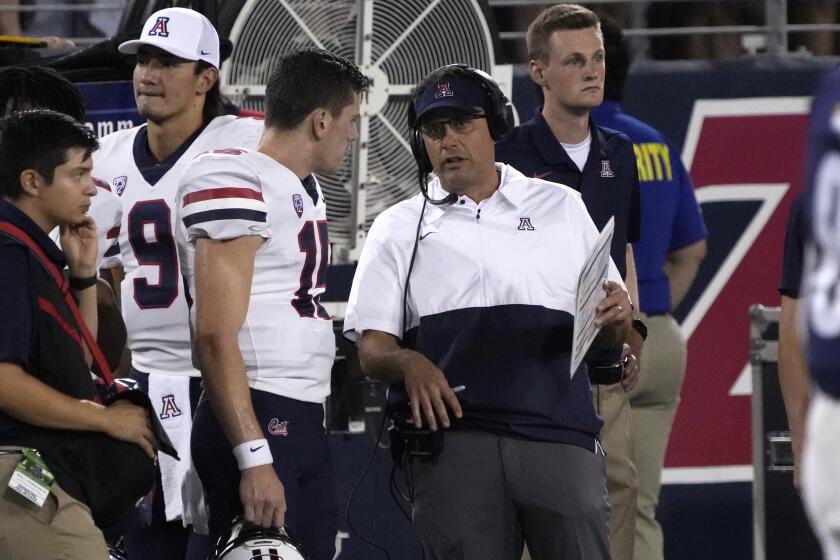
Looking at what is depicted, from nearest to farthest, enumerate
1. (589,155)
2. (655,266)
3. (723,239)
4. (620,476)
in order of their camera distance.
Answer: (589,155), (620,476), (655,266), (723,239)

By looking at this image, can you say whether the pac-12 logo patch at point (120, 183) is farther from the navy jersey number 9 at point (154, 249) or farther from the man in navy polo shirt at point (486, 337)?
the man in navy polo shirt at point (486, 337)

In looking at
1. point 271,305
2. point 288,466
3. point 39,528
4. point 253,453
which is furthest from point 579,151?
point 39,528

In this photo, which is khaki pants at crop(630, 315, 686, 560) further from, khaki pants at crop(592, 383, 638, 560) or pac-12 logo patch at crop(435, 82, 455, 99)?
pac-12 logo patch at crop(435, 82, 455, 99)

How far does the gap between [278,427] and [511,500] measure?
57 cm

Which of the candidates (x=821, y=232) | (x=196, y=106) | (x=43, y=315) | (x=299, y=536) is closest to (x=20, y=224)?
(x=43, y=315)

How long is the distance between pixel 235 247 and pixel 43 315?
0.44m

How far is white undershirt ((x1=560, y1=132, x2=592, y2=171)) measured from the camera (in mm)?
4625

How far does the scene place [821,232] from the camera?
194 cm

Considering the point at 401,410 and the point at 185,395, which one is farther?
the point at 185,395

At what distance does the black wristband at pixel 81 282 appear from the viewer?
12.4 ft

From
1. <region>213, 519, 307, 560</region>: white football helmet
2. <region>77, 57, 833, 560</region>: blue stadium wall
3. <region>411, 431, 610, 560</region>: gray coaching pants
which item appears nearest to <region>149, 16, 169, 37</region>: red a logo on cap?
<region>411, 431, 610, 560</region>: gray coaching pants

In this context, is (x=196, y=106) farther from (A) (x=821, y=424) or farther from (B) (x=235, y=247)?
(A) (x=821, y=424)

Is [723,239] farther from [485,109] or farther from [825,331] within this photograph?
[825,331]

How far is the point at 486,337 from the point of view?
3654 millimetres
